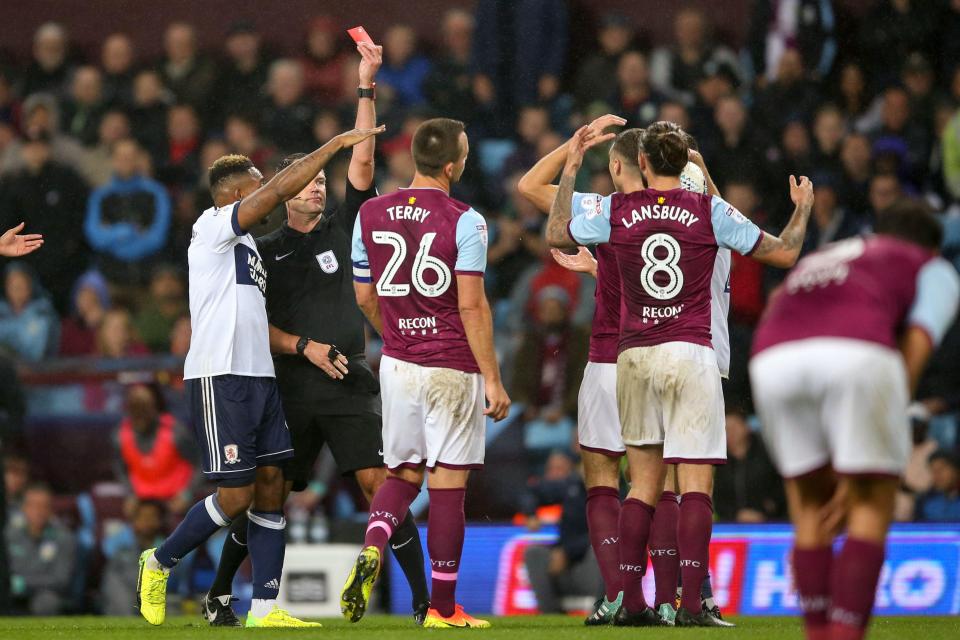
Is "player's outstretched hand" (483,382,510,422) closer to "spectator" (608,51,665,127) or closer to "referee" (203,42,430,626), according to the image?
"referee" (203,42,430,626)

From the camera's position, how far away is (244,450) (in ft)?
24.3

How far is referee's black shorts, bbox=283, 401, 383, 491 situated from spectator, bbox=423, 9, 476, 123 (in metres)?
6.95

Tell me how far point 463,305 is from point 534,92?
812cm

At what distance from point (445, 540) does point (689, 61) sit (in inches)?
328

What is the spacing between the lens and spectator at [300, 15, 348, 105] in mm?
15500

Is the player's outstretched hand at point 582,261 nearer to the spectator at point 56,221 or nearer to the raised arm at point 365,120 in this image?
the raised arm at point 365,120

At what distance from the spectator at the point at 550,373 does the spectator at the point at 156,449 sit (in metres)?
2.68

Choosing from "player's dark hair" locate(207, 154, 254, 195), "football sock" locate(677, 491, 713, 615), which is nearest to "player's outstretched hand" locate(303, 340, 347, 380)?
"player's dark hair" locate(207, 154, 254, 195)

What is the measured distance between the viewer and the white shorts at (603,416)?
768 cm

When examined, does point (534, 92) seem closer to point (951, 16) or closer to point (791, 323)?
point (951, 16)

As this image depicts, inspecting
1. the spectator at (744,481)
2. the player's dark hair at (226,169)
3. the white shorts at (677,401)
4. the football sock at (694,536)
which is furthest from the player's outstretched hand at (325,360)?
the spectator at (744,481)

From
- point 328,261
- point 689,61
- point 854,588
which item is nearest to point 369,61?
point 328,261

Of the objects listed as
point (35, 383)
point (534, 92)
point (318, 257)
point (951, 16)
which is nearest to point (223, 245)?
point (318, 257)

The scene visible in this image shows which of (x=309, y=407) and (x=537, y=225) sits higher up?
(x=537, y=225)
